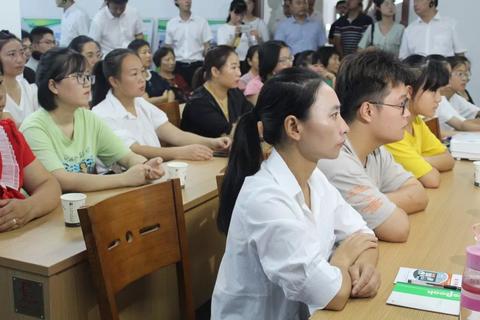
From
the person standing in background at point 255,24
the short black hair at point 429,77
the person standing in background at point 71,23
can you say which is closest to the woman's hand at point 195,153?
the short black hair at point 429,77

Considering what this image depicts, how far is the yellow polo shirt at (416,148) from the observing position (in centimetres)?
227

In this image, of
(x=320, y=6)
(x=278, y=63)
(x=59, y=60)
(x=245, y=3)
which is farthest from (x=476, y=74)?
(x=59, y=60)

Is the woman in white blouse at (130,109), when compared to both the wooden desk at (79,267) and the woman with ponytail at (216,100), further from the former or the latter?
the wooden desk at (79,267)

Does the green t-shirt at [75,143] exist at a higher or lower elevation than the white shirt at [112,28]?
lower

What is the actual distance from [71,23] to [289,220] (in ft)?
21.4

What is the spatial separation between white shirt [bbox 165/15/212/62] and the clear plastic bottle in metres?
6.20

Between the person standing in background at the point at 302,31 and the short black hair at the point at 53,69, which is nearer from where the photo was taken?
the short black hair at the point at 53,69

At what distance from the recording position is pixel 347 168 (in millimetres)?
1737

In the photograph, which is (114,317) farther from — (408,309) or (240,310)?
(408,309)

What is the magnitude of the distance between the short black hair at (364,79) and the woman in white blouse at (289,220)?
38cm

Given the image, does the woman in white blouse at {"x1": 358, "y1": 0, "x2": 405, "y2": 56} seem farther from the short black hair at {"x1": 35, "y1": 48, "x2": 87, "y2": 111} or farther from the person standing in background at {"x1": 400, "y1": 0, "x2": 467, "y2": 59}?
the short black hair at {"x1": 35, "y1": 48, "x2": 87, "y2": 111}

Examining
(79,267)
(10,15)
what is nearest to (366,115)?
(79,267)

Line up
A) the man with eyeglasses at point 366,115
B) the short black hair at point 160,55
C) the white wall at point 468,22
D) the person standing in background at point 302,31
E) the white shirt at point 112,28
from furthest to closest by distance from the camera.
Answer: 1. the person standing in background at point 302,31
2. the white wall at point 468,22
3. the white shirt at point 112,28
4. the short black hair at point 160,55
5. the man with eyeglasses at point 366,115

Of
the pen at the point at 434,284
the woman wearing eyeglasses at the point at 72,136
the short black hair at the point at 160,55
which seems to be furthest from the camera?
the short black hair at the point at 160,55
